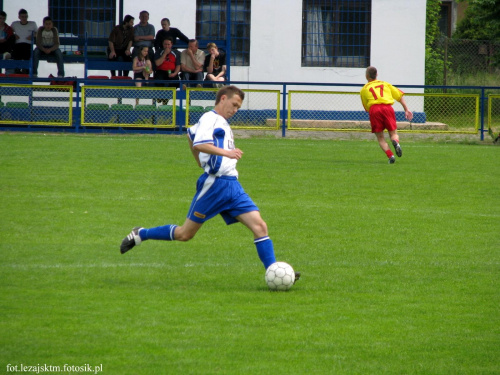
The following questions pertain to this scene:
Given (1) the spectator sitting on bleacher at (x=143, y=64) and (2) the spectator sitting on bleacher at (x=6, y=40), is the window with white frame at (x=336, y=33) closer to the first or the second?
(1) the spectator sitting on bleacher at (x=143, y=64)

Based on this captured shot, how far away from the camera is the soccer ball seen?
6391 millimetres

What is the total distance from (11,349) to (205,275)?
8.02 ft

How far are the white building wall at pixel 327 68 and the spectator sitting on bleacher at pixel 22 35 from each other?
6.55 m

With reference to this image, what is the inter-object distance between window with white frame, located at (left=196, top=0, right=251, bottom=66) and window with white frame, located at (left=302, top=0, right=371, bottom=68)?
6.23 ft

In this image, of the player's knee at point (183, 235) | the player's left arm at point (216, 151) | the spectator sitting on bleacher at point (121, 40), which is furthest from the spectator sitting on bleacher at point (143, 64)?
the player's left arm at point (216, 151)

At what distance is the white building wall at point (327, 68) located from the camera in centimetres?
2641

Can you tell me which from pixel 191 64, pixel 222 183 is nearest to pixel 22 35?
pixel 191 64

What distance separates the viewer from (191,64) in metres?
22.8

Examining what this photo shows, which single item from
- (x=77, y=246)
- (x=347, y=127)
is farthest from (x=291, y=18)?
(x=77, y=246)

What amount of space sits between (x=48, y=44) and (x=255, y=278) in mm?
17690

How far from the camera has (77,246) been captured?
810 centimetres

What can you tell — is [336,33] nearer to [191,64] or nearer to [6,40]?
[191,64]

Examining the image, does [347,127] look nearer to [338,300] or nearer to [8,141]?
[8,141]

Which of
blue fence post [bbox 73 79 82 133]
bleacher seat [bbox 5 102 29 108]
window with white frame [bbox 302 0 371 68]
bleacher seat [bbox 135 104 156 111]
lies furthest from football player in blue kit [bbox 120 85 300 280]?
window with white frame [bbox 302 0 371 68]
